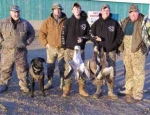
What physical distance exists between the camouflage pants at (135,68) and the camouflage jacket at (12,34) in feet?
7.55

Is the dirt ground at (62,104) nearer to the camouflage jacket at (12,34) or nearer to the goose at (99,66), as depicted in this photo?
the goose at (99,66)

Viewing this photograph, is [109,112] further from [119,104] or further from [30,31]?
[30,31]

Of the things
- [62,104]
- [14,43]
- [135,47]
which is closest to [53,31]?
Result: [14,43]

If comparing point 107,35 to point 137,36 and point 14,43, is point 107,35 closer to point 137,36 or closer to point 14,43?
point 137,36

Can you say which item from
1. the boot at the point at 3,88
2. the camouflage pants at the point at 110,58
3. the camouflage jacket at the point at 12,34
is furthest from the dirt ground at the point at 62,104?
the camouflage jacket at the point at 12,34

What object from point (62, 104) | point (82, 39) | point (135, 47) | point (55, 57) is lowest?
point (62, 104)

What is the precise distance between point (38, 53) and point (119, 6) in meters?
11.9

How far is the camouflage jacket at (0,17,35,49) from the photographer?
6812mm

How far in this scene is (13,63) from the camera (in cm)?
714

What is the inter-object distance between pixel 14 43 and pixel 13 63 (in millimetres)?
534

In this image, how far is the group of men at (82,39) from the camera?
666 cm

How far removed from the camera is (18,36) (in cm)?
689

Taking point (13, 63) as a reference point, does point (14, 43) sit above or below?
above

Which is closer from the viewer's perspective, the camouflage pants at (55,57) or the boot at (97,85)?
the boot at (97,85)
